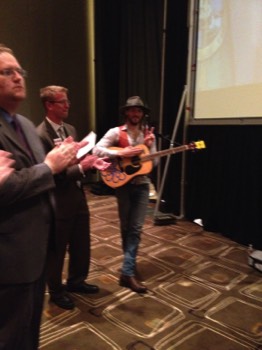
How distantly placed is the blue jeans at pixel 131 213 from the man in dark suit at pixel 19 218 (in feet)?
3.89

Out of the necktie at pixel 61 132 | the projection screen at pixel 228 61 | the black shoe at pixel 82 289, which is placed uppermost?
the projection screen at pixel 228 61

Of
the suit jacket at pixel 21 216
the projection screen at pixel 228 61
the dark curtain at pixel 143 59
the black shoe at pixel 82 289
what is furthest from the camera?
the dark curtain at pixel 143 59

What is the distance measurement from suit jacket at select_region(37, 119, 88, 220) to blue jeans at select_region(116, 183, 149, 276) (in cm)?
38

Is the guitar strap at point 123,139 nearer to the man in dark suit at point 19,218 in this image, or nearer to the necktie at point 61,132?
the necktie at point 61,132

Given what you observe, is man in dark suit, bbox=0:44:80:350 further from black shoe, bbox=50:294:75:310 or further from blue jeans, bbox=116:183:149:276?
blue jeans, bbox=116:183:149:276

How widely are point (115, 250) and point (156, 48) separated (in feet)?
10.8

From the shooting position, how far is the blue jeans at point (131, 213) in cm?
246

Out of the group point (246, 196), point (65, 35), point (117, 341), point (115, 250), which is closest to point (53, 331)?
point (117, 341)

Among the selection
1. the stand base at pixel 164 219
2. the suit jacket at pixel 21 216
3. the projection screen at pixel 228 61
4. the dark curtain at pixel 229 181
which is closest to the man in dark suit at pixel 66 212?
the suit jacket at pixel 21 216

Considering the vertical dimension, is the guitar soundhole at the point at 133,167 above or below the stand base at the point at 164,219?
above

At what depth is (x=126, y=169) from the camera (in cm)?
246

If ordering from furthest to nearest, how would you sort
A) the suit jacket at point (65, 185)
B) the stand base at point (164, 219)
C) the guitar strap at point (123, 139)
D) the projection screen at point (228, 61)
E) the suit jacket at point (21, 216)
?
the stand base at point (164, 219), the projection screen at point (228, 61), the guitar strap at point (123, 139), the suit jacket at point (65, 185), the suit jacket at point (21, 216)

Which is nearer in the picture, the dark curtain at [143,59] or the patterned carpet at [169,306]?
the patterned carpet at [169,306]

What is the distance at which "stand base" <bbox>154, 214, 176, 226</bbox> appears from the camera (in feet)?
13.4
